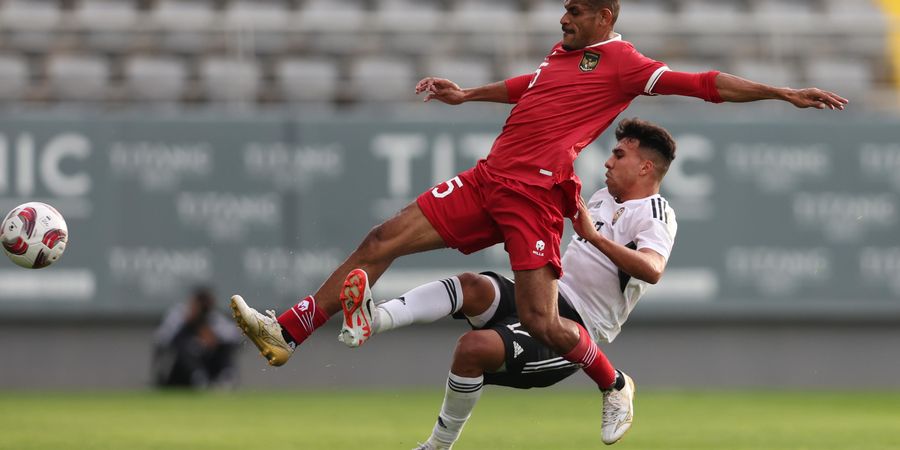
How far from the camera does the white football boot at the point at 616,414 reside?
832 centimetres

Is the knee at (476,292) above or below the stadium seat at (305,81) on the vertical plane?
above

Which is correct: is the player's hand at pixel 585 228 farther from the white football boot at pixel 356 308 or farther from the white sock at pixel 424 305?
the white football boot at pixel 356 308

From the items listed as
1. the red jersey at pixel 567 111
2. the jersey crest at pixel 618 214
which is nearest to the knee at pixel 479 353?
the red jersey at pixel 567 111

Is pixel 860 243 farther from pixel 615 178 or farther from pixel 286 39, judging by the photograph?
pixel 615 178

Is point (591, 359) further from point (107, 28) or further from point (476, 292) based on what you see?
point (107, 28)

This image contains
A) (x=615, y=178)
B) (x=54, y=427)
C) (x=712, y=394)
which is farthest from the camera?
(x=712, y=394)

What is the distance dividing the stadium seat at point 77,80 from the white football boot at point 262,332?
10872 mm

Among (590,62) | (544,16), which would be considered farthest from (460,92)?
(544,16)

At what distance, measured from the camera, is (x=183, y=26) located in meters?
18.3

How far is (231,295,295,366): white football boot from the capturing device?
7959 millimetres

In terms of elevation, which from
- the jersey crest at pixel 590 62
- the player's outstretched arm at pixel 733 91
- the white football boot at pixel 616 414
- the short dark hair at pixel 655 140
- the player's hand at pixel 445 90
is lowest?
the white football boot at pixel 616 414

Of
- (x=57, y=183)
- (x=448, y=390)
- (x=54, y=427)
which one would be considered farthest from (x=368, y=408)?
(x=448, y=390)

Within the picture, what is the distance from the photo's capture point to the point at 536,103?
27.0 feet

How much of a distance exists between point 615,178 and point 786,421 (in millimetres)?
5667
